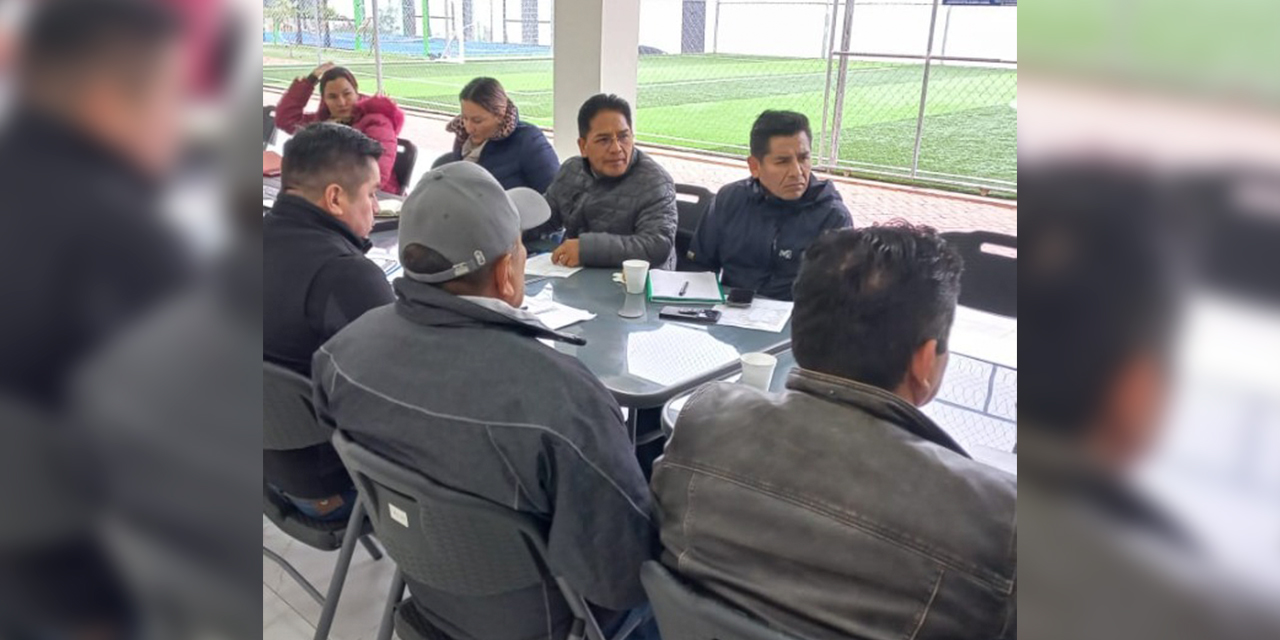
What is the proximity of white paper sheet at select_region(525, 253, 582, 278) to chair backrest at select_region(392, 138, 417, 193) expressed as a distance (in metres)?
1.82

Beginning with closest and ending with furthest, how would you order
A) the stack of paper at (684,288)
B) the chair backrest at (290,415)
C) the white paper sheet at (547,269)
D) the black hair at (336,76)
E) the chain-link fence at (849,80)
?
the chair backrest at (290,415), the stack of paper at (684,288), the white paper sheet at (547,269), the black hair at (336,76), the chain-link fence at (849,80)

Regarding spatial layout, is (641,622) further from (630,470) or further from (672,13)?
(672,13)

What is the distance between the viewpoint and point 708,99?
705 inches

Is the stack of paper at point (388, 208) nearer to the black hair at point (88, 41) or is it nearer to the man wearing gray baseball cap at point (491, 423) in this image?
the man wearing gray baseball cap at point (491, 423)

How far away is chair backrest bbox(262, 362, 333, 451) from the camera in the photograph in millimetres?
1716

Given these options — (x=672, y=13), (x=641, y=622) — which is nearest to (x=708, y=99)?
(x=672, y=13)

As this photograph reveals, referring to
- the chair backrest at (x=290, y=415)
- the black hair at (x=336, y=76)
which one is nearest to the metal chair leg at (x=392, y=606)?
the chair backrest at (x=290, y=415)

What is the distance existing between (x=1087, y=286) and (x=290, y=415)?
1725mm

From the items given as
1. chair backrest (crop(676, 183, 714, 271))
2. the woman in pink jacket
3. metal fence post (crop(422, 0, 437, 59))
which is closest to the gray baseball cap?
chair backrest (crop(676, 183, 714, 271))

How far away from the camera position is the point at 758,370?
175cm

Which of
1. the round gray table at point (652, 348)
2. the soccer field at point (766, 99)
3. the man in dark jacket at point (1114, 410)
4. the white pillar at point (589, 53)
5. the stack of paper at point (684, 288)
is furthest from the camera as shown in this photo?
the soccer field at point (766, 99)

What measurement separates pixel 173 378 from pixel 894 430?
91 cm

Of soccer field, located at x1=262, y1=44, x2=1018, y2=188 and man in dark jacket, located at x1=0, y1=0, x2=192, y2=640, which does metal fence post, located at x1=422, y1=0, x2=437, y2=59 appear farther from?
man in dark jacket, located at x1=0, y1=0, x2=192, y2=640

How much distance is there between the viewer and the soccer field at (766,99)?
10.4 metres
